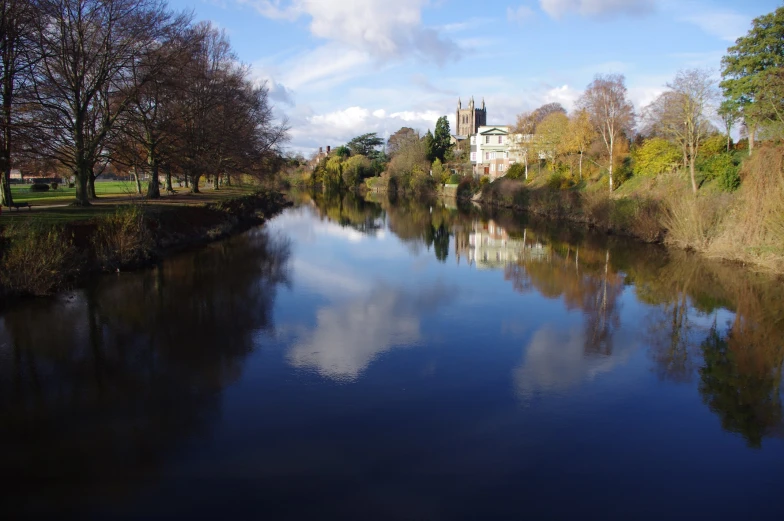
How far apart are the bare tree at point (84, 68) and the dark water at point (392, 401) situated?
841 centimetres

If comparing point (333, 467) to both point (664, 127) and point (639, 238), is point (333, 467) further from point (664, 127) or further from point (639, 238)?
point (664, 127)

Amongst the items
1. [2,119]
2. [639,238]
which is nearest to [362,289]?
[2,119]

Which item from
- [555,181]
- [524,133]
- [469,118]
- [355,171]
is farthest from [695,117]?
[469,118]

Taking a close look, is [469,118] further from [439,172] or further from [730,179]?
[730,179]

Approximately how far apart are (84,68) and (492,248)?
59.4ft

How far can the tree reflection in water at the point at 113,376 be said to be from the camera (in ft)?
20.4

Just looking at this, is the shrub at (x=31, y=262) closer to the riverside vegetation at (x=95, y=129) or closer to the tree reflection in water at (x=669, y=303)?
the riverside vegetation at (x=95, y=129)

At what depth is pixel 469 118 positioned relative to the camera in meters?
134

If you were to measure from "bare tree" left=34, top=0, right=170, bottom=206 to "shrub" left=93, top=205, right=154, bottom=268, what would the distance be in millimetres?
4514

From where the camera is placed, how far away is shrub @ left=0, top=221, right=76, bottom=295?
12508 millimetres

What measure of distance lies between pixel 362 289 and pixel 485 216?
27.5 metres

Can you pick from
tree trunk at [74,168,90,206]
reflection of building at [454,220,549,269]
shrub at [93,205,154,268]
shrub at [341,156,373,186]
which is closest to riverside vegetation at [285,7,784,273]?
reflection of building at [454,220,549,269]

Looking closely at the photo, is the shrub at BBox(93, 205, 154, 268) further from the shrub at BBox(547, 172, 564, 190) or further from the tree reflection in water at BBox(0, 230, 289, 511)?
the shrub at BBox(547, 172, 564, 190)

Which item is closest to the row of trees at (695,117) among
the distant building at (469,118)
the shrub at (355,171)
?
the shrub at (355,171)
